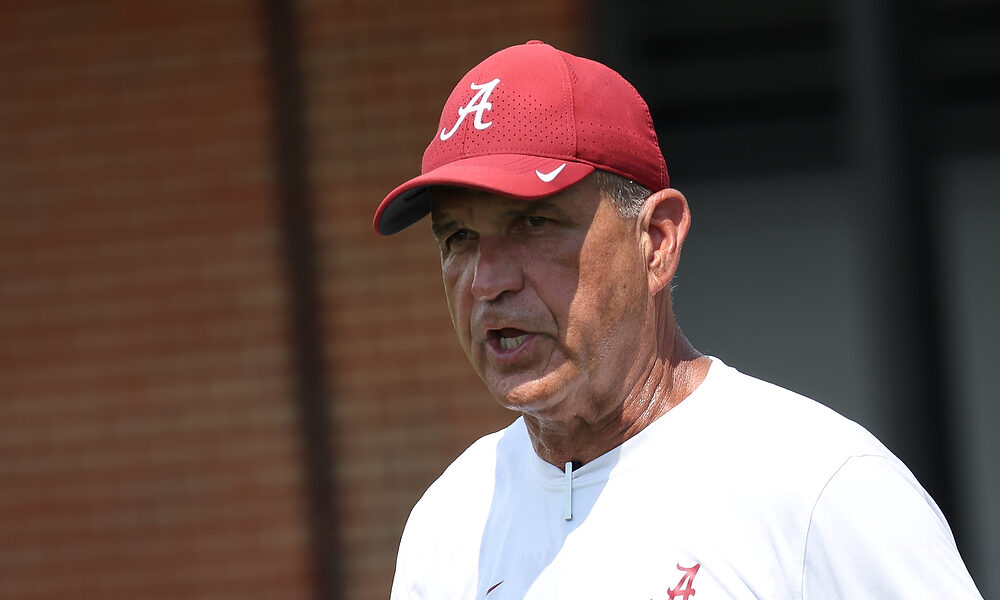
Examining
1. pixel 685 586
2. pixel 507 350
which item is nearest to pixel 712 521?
pixel 685 586

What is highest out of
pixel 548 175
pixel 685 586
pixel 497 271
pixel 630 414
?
pixel 548 175

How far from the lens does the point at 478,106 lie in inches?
70.6

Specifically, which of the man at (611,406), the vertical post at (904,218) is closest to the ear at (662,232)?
the man at (611,406)

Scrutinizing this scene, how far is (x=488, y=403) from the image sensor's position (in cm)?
455

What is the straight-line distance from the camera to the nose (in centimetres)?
172

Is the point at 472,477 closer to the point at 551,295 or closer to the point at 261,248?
the point at 551,295

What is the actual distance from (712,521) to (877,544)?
0.22 meters

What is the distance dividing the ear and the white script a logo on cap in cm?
27

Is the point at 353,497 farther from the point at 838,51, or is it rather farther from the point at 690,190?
the point at 838,51

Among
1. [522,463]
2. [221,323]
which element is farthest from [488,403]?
[522,463]

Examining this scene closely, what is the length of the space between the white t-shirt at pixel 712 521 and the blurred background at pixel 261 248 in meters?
2.61

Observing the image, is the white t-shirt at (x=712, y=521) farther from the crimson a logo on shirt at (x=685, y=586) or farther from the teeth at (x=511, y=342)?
the teeth at (x=511, y=342)

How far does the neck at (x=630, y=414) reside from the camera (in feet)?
5.98

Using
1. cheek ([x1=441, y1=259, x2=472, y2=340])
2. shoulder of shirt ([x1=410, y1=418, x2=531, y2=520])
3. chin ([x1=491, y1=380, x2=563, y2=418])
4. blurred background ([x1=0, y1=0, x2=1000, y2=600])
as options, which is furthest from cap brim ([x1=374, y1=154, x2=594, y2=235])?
blurred background ([x1=0, y1=0, x2=1000, y2=600])
